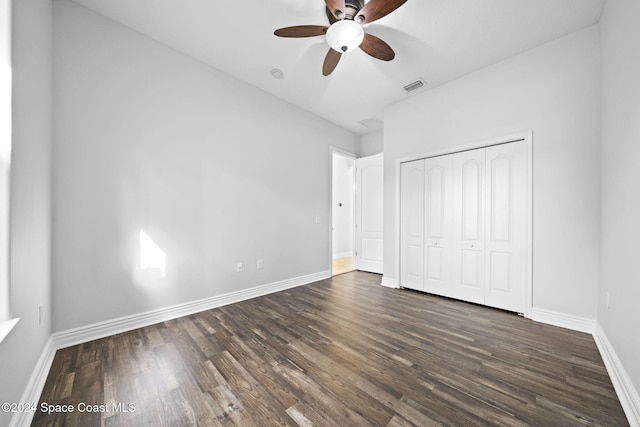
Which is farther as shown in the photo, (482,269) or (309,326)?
(482,269)

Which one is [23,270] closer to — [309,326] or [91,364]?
[91,364]

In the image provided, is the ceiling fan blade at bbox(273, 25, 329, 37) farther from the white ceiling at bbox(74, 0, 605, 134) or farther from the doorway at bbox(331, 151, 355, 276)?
the doorway at bbox(331, 151, 355, 276)

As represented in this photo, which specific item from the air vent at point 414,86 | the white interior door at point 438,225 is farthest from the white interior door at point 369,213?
the air vent at point 414,86

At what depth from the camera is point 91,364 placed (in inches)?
68.9

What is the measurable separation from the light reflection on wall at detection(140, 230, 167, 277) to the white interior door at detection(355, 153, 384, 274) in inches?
138

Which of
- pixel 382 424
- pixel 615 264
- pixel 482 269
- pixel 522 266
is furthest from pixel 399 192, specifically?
pixel 382 424

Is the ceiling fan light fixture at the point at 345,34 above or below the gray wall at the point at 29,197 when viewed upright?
above

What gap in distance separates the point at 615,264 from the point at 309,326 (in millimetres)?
2575

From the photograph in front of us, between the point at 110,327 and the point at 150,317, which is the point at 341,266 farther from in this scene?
the point at 110,327

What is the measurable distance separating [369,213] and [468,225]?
6.41ft

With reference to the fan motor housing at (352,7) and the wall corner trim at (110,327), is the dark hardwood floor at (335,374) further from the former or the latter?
the fan motor housing at (352,7)

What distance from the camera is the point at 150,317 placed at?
7.91 ft

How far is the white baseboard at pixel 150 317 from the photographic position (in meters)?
2.02

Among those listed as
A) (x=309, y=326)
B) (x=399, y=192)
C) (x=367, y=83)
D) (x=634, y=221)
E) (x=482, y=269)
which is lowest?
(x=309, y=326)
